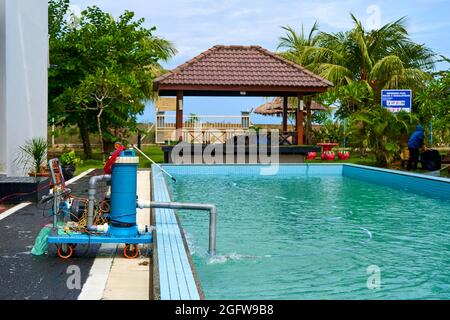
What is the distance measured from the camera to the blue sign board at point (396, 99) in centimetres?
2347

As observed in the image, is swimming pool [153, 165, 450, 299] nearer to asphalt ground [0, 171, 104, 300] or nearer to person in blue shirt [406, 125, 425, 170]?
asphalt ground [0, 171, 104, 300]

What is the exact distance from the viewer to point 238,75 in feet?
71.2

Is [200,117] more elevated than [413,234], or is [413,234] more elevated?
[200,117]

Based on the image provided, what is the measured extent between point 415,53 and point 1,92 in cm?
2292

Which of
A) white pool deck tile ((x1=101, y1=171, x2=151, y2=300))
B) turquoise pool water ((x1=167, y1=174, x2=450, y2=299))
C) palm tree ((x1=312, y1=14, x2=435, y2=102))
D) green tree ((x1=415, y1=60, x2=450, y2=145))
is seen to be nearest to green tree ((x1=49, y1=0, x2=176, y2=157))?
turquoise pool water ((x1=167, y1=174, x2=450, y2=299))

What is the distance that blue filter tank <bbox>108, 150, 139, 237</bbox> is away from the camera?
5.57 meters

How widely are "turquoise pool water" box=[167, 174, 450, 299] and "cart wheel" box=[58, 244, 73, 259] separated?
1266 millimetres

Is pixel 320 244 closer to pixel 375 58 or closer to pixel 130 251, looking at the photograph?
pixel 130 251

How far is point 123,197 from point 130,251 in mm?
537

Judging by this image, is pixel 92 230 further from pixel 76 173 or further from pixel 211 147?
pixel 211 147

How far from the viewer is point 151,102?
115ft

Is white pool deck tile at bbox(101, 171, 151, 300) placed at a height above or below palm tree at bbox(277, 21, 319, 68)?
below

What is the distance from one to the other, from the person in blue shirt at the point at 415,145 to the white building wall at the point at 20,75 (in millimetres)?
10558
